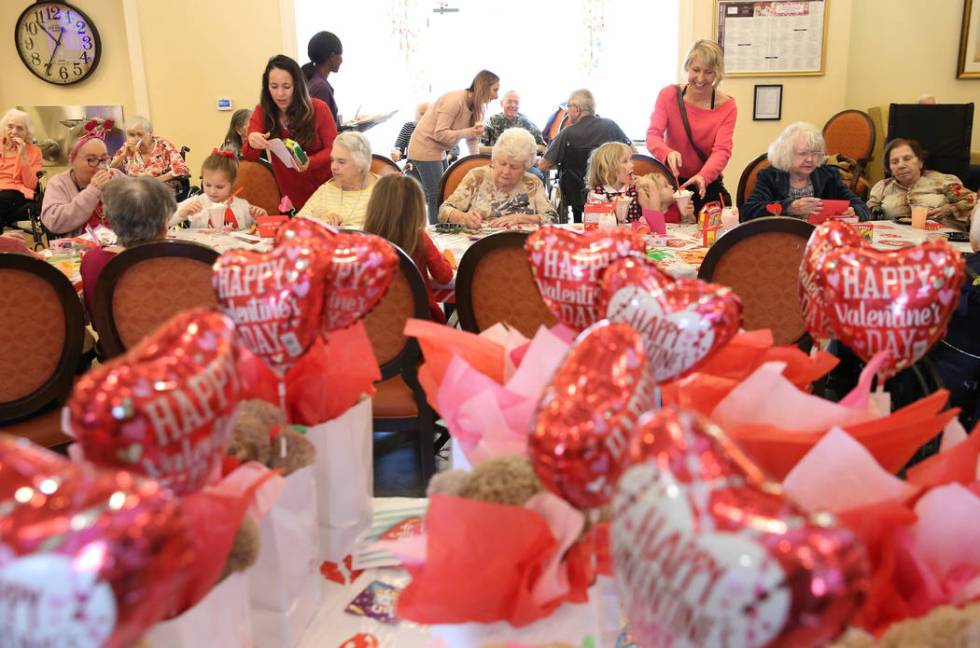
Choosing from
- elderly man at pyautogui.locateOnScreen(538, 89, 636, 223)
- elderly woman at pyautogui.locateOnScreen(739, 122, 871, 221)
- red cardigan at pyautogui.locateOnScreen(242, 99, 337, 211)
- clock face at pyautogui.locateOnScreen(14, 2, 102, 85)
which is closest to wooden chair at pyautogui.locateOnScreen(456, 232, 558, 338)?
elderly woman at pyautogui.locateOnScreen(739, 122, 871, 221)

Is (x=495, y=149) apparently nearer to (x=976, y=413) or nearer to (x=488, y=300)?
(x=488, y=300)

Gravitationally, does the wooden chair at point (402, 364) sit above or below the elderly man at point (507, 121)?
below

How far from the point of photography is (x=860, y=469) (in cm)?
61

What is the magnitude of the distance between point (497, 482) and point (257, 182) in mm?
4261

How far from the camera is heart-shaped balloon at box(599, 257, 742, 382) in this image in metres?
0.71

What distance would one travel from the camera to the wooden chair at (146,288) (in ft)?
7.62

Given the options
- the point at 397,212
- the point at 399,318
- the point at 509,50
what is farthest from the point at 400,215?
the point at 509,50

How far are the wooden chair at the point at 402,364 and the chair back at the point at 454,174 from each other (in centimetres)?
193

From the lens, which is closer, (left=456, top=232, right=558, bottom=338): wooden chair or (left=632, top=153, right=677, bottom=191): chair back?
(left=456, top=232, right=558, bottom=338): wooden chair

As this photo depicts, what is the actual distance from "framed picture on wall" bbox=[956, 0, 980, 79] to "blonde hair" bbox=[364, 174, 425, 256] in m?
6.01

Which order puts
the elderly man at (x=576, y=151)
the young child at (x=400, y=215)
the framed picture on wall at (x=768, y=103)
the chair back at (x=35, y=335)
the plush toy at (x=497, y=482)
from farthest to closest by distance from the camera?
1. the framed picture on wall at (x=768, y=103)
2. the elderly man at (x=576, y=151)
3. the young child at (x=400, y=215)
4. the chair back at (x=35, y=335)
5. the plush toy at (x=497, y=482)

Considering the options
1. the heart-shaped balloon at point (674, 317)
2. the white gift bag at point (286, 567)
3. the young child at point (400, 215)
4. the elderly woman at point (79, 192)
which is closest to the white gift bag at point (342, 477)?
the white gift bag at point (286, 567)

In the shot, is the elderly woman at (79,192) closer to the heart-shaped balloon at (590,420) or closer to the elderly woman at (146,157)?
the elderly woman at (146,157)

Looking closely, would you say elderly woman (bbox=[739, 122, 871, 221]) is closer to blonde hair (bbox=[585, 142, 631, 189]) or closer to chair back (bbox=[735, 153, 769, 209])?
blonde hair (bbox=[585, 142, 631, 189])
